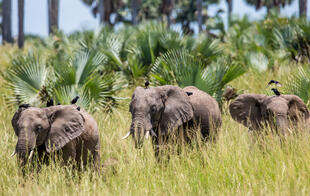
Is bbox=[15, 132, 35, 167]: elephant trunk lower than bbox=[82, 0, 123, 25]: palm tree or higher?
lower

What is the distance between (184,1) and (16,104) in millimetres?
43587

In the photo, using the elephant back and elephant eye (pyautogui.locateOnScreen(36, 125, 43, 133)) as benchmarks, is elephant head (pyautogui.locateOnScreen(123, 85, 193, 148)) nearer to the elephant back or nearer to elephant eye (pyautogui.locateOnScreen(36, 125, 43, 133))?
the elephant back

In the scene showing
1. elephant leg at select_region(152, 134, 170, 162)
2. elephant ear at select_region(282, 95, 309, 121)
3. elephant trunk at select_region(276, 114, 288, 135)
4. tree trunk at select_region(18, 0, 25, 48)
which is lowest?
elephant leg at select_region(152, 134, 170, 162)

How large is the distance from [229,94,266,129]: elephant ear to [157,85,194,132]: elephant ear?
0.93 meters

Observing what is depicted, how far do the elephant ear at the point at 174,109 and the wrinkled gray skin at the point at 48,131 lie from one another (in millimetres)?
927

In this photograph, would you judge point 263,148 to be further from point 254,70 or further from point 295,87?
point 254,70

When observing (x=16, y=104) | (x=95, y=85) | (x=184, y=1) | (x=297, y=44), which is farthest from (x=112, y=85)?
(x=184, y=1)

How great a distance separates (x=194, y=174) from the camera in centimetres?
488

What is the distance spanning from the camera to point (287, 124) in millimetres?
5480

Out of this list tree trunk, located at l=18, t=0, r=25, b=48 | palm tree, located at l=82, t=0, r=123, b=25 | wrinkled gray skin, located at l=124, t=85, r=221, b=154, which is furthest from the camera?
palm tree, located at l=82, t=0, r=123, b=25

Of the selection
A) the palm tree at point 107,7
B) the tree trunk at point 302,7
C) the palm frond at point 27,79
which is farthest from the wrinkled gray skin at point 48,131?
the palm tree at point 107,7

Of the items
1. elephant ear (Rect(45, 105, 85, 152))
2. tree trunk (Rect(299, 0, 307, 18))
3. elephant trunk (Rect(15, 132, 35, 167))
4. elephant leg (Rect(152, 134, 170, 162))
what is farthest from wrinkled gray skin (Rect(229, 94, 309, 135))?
tree trunk (Rect(299, 0, 307, 18))

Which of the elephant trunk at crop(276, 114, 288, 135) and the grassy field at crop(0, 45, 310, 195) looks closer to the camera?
the grassy field at crop(0, 45, 310, 195)

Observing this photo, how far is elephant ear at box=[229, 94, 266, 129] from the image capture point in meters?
6.00
